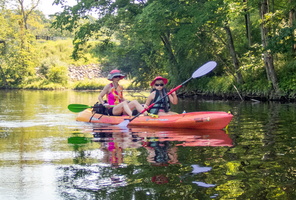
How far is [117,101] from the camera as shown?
393 inches

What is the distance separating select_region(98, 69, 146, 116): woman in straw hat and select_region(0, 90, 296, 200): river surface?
1397 millimetres

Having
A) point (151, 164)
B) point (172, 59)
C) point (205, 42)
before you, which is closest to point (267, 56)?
point (205, 42)

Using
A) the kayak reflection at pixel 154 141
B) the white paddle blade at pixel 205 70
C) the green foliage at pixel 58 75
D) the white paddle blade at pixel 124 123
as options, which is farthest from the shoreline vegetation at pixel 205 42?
the green foliage at pixel 58 75

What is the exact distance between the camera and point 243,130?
7879mm

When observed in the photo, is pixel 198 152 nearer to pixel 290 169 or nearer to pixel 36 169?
pixel 290 169

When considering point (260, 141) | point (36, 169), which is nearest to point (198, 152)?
point (260, 141)

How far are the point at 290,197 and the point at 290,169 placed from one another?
3.21 ft

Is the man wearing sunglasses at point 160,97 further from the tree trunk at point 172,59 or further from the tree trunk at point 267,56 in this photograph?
the tree trunk at point 172,59

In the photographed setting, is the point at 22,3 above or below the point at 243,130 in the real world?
above

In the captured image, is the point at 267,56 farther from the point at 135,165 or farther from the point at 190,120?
the point at 135,165

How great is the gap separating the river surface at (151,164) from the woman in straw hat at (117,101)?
140 cm

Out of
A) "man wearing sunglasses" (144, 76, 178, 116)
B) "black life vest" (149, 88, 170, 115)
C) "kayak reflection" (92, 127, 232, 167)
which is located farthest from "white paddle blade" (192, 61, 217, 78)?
"kayak reflection" (92, 127, 232, 167)

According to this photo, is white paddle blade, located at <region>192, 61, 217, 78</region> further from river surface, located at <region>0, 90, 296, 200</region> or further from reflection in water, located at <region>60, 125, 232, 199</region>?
reflection in water, located at <region>60, 125, 232, 199</region>

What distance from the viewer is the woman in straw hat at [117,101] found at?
9.42 metres
